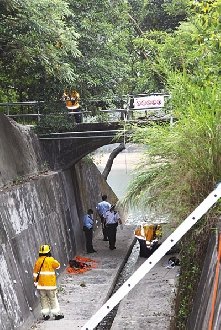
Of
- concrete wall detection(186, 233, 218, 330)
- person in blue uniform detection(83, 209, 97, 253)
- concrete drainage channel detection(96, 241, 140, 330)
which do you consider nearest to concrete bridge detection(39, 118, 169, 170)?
person in blue uniform detection(83, 209, 97, 253)

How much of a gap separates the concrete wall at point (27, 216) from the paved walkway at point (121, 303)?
75cm

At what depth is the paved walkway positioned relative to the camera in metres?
9.82

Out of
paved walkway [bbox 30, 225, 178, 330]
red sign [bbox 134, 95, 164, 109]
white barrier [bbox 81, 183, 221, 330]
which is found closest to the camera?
white barrier [bbox 81, 183, 221, 330]

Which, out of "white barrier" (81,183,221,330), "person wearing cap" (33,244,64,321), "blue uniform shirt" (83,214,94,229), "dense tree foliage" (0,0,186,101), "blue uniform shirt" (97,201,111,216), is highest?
"dense tree foliage" (0,0,186,101)

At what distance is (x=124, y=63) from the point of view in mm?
16359

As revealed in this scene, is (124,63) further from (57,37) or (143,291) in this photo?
(143,291)

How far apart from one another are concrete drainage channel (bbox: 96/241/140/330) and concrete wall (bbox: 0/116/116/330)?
57.0 inches

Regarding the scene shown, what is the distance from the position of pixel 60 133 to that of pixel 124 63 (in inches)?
117

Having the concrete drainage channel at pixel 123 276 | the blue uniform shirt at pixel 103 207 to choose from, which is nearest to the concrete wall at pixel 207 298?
the concrete drainage channel at pixel 123 276

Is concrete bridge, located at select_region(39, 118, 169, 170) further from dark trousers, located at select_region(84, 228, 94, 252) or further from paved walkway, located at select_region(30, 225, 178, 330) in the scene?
paved walkway, located at select_region(30, 225, 178, 330)

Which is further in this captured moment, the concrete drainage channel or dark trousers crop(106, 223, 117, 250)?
dark trousers crop(106, 223, 117, 250)

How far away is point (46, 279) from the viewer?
385 inches

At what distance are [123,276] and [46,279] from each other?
478 cm

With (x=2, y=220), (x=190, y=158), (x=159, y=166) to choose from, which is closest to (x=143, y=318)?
(x=2, y=220)
